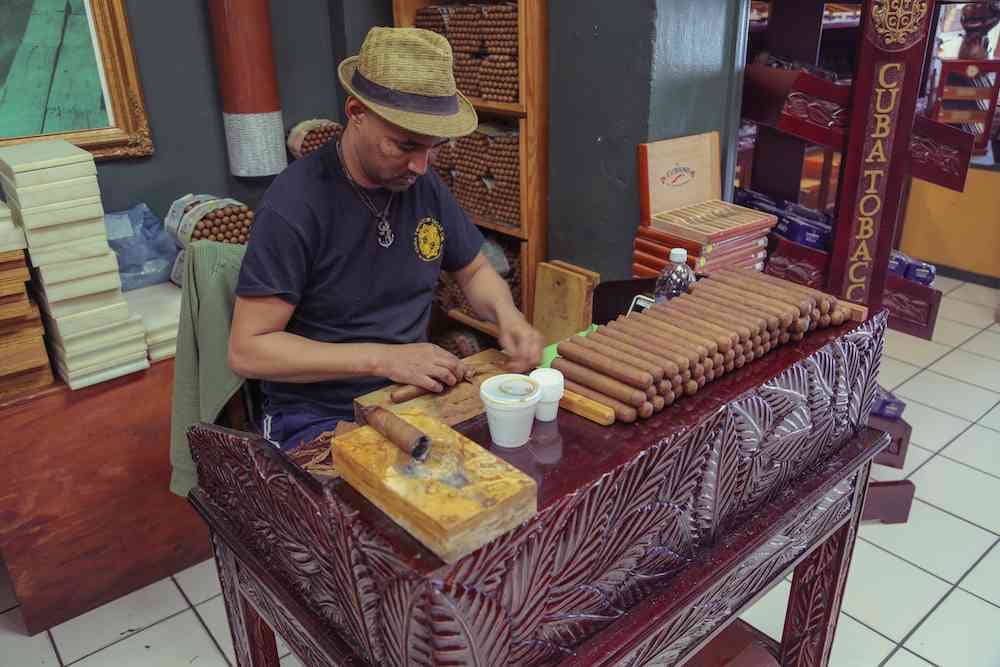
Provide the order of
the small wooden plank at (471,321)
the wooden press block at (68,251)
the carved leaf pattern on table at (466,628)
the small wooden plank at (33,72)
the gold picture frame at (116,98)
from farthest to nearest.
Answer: the small wooden plank at (471,321)
the gold picture frame at (116,98)
the small wooden plank at (33,72)
the wooden press block at (68,251)
the carved leaf pattern on table at (466,628)

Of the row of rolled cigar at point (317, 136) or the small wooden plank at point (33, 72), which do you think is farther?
the row of rolled cigar at point (317, 136)

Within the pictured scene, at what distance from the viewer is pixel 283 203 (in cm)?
184

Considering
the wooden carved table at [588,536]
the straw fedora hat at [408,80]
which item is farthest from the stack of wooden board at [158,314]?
the straw fedora hat at [408,80]

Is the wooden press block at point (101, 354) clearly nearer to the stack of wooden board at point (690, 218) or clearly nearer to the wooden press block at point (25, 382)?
the wooden press block at point (25, 382)

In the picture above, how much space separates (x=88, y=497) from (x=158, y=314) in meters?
0.67

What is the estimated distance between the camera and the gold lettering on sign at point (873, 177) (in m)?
2.46

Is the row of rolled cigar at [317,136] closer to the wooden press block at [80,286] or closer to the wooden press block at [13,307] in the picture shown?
the wooden press block at [80,286]

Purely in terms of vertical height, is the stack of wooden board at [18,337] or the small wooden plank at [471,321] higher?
the stack of wooden board at [18,337]

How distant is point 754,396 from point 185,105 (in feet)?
9.59

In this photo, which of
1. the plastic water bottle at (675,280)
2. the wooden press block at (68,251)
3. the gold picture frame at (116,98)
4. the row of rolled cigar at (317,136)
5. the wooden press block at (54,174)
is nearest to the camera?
the plastic water bottle at (675,280)

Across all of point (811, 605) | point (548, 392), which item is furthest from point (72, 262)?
point (811, 605)

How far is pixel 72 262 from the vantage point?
236 centimetres

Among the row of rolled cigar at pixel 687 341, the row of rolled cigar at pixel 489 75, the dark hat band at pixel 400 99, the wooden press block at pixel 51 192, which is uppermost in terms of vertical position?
the dark hat band at pixel 400 99

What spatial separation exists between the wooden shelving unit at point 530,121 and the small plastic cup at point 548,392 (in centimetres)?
193
